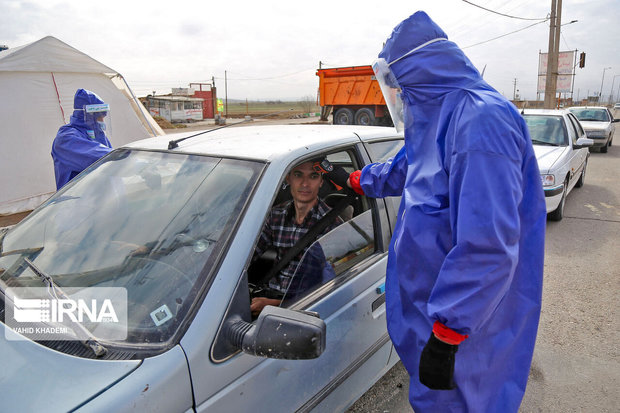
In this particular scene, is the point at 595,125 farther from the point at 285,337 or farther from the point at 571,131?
the point at 285,337

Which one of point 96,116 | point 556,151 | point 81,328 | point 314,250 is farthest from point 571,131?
point 81,328

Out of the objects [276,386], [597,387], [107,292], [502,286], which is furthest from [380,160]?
[597,387]

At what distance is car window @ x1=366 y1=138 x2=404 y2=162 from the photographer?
2.44m

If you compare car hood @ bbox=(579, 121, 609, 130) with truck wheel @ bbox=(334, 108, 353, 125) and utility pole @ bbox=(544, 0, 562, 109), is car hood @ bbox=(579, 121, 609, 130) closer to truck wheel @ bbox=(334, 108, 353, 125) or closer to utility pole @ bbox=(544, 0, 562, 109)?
utility pole @ bbox=(544, 0, 562, 109)

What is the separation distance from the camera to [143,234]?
5.62 feet

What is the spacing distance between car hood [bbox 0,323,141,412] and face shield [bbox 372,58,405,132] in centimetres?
154

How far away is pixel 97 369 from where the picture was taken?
3.89ft

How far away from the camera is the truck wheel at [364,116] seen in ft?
66.1

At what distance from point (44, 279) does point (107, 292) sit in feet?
0.99

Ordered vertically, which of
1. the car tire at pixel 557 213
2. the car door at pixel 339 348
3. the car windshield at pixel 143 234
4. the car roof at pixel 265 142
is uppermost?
the car roof at pixel 265 142

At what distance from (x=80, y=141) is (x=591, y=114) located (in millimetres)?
17971

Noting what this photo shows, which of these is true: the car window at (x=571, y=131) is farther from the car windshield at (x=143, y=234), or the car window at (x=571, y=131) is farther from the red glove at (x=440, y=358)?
the car windshield at (x=143, y=234)

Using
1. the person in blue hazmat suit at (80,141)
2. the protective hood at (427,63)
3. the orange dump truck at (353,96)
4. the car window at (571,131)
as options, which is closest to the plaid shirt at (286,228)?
the protective hood at (427,63)

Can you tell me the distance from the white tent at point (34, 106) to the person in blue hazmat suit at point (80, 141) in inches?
135
